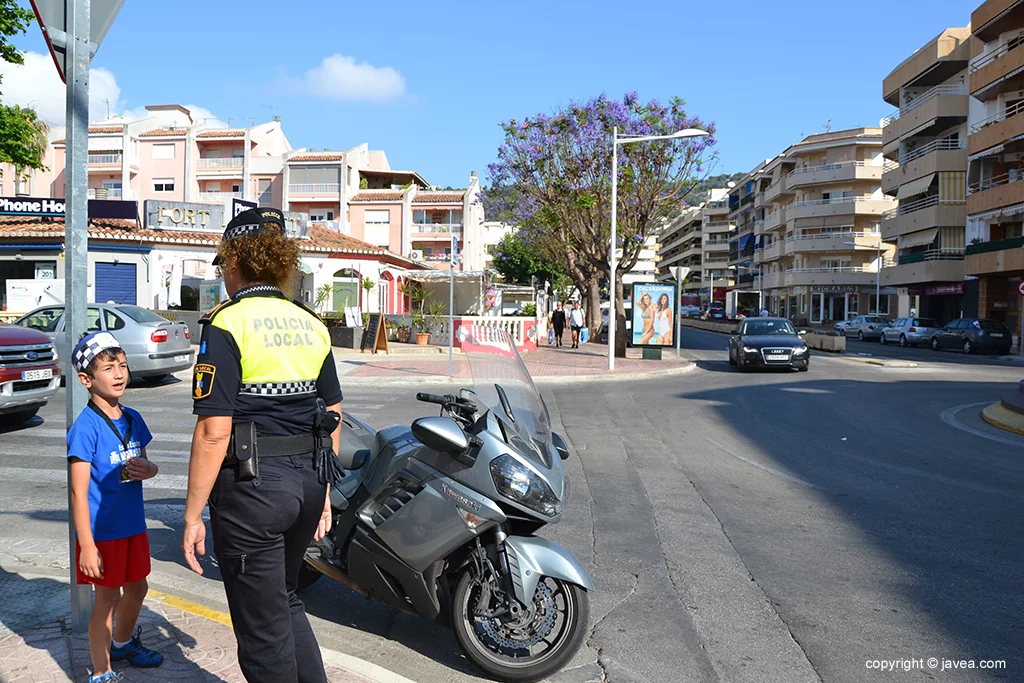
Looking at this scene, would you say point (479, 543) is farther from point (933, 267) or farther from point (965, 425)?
point (933, 267)

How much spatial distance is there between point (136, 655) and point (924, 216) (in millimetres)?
50212

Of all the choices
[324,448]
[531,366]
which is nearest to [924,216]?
[531,366]

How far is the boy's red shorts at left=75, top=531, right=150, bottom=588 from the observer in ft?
10.6

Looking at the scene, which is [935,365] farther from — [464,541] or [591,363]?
[464,541]

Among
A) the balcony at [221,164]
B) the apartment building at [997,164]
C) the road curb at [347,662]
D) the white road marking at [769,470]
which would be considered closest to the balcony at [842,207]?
the apartment building at [997,164]

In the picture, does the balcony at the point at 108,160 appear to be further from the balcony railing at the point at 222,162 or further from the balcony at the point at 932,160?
the balcony at the point at 932,160

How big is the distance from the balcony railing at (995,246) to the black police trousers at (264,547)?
130ft

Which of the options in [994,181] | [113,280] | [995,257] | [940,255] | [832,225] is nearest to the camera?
[113,280]

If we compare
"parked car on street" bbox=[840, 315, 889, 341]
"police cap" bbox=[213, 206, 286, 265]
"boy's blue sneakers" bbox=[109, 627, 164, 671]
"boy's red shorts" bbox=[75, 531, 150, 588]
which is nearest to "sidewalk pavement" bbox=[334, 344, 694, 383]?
"boy's blue sneakers" bbox=[109, 627, 164, 671]

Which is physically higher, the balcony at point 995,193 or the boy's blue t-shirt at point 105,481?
the balcony at point 995,193

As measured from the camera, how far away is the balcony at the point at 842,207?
2648 inches

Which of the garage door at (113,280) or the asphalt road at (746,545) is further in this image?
the garage door at (113,280)

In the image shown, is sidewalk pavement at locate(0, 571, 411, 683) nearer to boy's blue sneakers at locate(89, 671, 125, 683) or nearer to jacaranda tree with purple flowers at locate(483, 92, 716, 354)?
boy's blue sneakers at locate(89, 671, 125, 683)

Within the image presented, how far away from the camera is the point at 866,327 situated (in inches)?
1898
